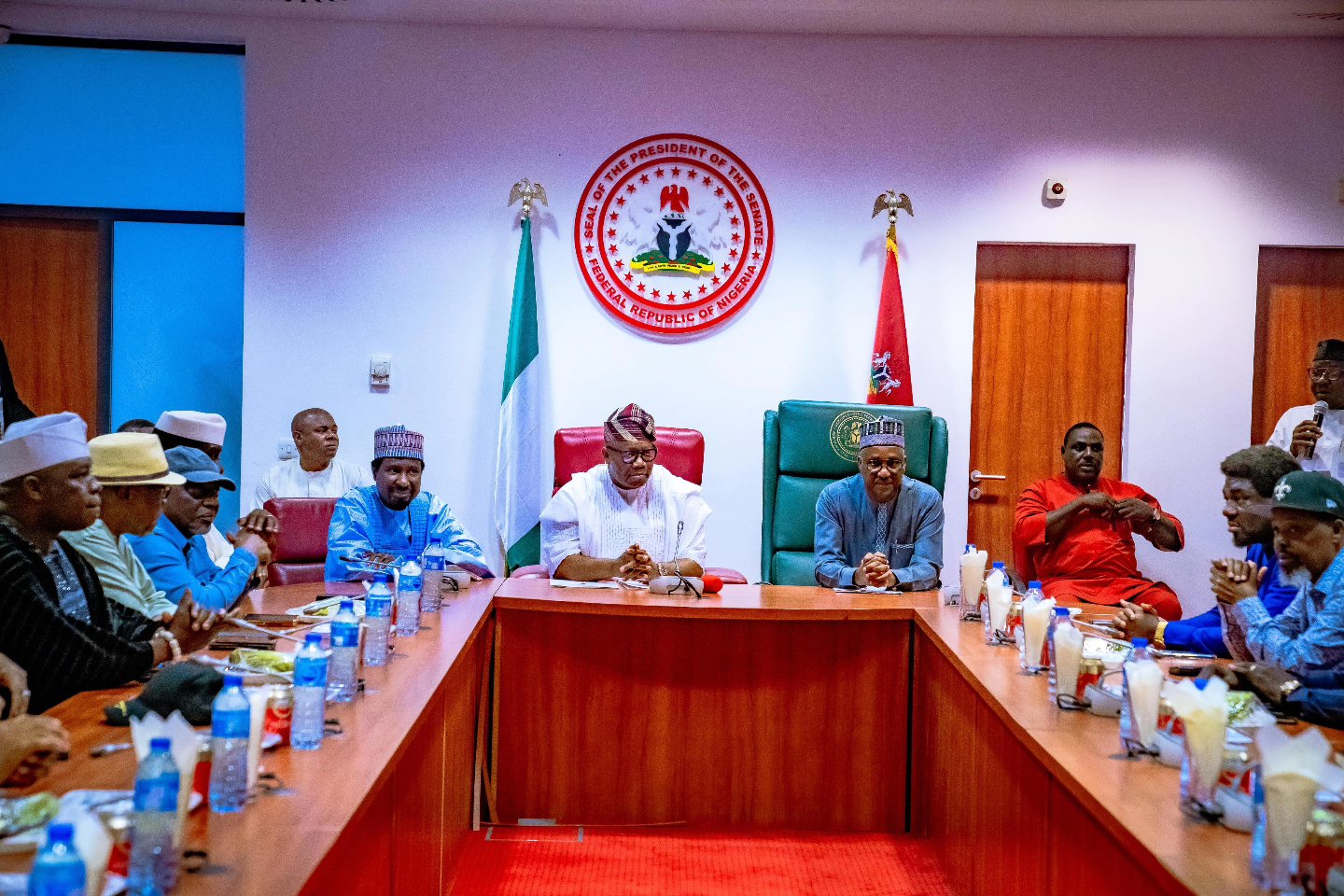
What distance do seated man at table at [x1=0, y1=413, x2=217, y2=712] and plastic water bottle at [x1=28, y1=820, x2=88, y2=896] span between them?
44.6 inches

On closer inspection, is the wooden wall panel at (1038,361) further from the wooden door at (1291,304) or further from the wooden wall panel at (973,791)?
the wooden wall panel at (973,791)

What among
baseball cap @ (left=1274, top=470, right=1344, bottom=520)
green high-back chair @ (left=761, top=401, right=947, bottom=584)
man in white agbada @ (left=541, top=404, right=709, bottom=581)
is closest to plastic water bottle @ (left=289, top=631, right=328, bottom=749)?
baseball cap @ (left=1274, top=470, right=1344, bottom=520)

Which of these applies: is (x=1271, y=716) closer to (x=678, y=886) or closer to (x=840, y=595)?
(x=678, y=886)

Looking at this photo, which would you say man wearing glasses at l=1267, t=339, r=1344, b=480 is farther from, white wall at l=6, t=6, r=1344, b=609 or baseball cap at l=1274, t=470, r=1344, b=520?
baseball cap at l=1274, t=470, r=1344, b=520

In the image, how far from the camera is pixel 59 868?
44.4 inches

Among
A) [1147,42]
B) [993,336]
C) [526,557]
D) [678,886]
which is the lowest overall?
[678,886]

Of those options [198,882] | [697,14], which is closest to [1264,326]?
[697,14]

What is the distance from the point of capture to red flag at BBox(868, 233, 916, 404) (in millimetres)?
5316

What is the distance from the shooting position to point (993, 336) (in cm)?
565

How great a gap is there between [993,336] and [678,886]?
3442 mm

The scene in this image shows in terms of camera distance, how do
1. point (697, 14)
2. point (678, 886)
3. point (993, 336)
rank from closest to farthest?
1. point (678, 886)
2. point (697, 14)
3. point (993, 336)

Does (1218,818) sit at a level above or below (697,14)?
below

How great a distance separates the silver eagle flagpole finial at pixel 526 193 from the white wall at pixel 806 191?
0.08 m

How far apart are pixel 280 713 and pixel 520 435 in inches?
140
